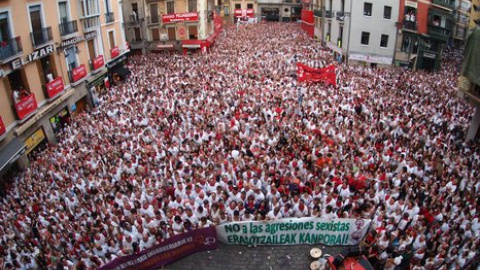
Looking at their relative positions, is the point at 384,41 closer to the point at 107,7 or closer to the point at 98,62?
the point at 107,7

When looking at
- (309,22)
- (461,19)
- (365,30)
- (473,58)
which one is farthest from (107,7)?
(461,19)

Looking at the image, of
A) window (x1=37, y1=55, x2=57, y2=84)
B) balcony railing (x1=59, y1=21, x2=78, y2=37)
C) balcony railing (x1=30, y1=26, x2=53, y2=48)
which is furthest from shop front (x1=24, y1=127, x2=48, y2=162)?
balcony railing (x1=59, y1=21, x2=78, y2=37)

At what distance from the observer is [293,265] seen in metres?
10.2

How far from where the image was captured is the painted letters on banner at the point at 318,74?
862 inches

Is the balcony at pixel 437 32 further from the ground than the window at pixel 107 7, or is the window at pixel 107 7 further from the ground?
the window at pixel 107 7

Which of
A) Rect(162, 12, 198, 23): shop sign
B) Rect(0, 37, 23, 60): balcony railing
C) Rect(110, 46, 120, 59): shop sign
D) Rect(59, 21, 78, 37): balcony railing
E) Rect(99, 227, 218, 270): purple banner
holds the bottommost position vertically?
Rect(99, 227, 218, 270): purple banner

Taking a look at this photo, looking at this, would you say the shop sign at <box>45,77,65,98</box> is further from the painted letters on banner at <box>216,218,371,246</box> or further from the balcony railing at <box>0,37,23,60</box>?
the painted letters on banner at <box>216,218,371,246</box>

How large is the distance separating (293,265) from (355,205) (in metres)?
2.68

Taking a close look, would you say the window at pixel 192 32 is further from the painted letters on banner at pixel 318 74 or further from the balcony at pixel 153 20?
the painted letters on banner at pixel 318 74

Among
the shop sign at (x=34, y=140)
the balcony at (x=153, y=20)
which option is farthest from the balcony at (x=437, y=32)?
the shop sign at (x=34, y=140)

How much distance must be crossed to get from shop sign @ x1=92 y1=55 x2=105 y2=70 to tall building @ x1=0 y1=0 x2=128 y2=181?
0.03 m

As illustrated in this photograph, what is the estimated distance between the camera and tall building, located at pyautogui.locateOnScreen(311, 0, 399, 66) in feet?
95.6

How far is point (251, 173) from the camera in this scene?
1227cm

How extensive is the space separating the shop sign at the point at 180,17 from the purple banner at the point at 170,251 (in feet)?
91.9
